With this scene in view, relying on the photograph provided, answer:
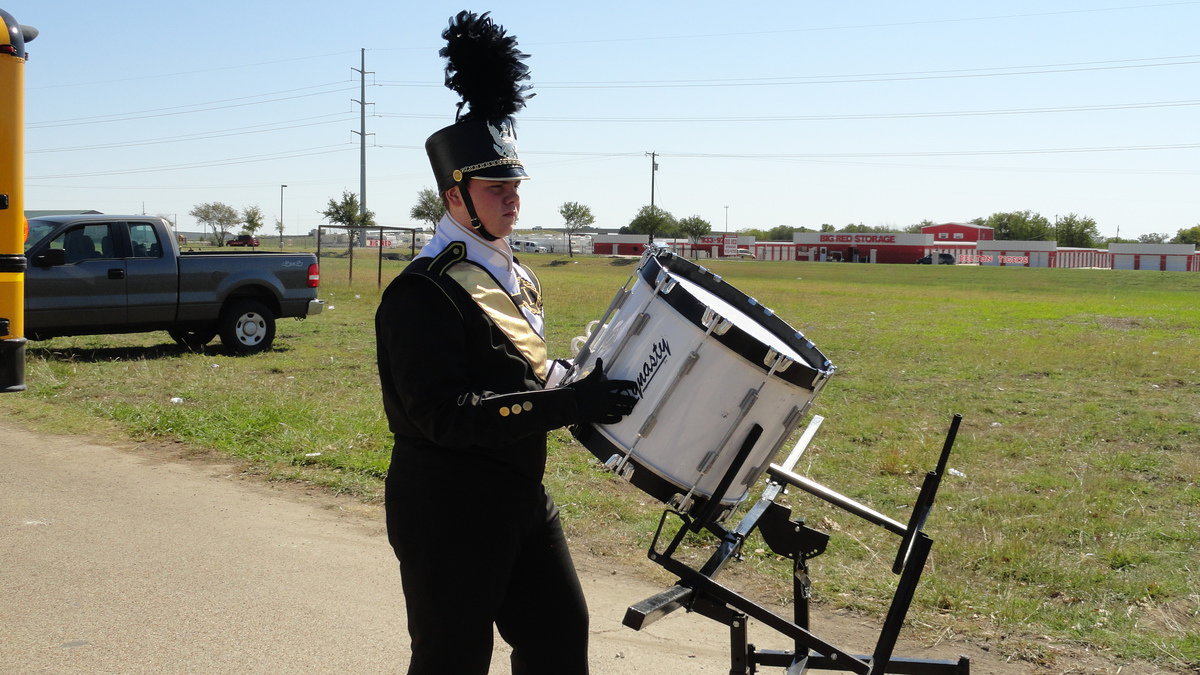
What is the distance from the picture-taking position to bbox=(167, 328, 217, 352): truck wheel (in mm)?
15602

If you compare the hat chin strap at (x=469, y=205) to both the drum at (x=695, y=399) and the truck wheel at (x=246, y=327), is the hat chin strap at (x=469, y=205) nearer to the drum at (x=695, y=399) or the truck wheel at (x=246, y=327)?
the drum at (x=695, y=399)

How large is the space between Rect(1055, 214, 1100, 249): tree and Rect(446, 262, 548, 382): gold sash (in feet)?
508

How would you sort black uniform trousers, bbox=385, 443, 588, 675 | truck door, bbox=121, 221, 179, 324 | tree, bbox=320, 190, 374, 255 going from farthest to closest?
1. tree, bbox=320, 190, 374, 255
2. truck door, bbox=121, 221, 179, 324
3. black uniform trousers, bbox=385, 443, 588, 675

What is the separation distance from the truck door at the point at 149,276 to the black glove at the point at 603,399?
1272 cm

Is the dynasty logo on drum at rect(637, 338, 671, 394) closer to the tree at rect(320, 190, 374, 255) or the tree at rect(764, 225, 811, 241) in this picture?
the tree at rect(320, 190, 374, 255)

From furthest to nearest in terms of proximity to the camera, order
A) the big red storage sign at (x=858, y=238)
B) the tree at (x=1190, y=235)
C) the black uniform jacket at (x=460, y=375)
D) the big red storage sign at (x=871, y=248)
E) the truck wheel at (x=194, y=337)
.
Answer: the tree at (x=1190, y=235) < the big red storage sign at (x=858, y=238) < the big red storage sign at (x=871, y=248) < the truck wheel at (x=194, y=337) < the black uniform jacket at (x=460, y=375)

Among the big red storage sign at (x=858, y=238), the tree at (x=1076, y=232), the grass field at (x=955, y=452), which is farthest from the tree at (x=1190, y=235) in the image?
the grass field at (x=955, y=452)

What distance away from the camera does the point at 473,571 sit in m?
2.81

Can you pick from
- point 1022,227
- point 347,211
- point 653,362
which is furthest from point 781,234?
point 653,362

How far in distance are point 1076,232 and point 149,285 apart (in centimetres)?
14833

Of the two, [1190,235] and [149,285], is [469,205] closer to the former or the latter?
[149,285]

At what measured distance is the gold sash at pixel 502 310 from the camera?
2832 mm

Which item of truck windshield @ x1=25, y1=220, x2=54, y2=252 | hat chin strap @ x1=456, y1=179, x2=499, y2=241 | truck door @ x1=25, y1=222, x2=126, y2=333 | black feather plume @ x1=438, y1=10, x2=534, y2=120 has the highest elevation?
black feather plume @ x1=438, y1=10, x2=534, y2=120

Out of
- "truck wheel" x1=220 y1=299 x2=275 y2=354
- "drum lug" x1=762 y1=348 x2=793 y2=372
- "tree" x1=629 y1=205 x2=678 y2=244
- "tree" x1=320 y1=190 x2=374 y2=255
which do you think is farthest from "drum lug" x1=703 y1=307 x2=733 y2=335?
"tree" x1=629 y1=205 x2=678 y2=244
